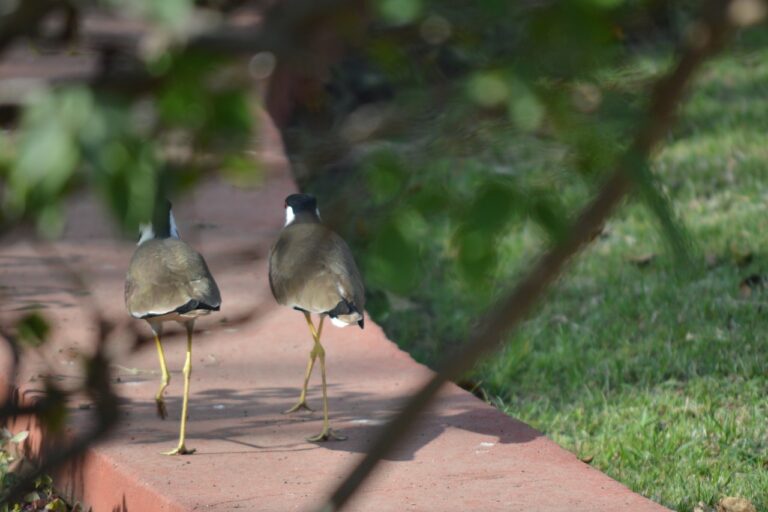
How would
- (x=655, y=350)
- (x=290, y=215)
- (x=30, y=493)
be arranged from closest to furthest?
1. (x=30, y=493)
2. (x=290, y=215)
3. (x=655, y=350)

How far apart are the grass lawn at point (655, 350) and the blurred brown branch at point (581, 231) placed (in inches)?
90.2

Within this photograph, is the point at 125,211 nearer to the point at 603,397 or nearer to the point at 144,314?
the point at 144,314

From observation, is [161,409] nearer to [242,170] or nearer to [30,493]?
[30,493]

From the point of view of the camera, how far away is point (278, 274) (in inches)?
176

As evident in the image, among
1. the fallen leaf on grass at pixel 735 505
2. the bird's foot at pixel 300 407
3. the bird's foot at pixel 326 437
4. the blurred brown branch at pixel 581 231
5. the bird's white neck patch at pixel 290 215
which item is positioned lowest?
the fallen leaf on grass at pixel 735 505

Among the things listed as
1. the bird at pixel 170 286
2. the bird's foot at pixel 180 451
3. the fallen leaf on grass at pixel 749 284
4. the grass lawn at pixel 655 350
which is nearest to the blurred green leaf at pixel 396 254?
the grass lawn at pixel 655 350

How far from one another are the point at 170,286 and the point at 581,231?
3.14m

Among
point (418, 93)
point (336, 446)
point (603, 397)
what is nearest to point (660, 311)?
point (603, 397)

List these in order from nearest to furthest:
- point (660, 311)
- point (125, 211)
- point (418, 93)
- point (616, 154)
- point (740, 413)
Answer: point (125, 211) < point (616, 154) < point (418, 93) < point (740, 413) < point (660, 311)

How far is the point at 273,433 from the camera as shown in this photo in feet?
15.1

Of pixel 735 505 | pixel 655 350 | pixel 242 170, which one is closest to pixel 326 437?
pixel 735 505

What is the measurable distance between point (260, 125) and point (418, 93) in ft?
0.67

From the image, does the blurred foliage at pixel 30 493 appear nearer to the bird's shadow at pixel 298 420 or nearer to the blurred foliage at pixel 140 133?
the bird's shadow at pixel 298 420

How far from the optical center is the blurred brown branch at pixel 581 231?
1.25m
